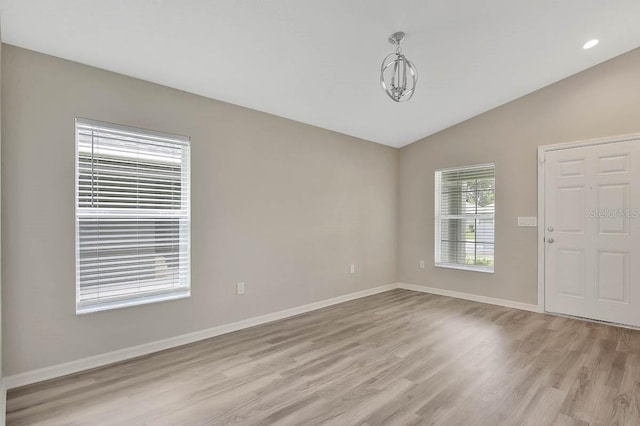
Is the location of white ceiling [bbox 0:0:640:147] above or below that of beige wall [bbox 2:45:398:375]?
above

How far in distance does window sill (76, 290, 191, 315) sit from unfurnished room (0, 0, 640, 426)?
0.7 inches

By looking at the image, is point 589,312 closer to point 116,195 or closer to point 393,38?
point 393,38

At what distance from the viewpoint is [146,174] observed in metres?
3.04

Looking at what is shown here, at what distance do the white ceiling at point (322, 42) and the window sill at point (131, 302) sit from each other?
75.6 inches

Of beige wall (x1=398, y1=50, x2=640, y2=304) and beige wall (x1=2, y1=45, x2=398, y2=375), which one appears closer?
beige wall (x1=2, y1=45, x2=398, y2=375)

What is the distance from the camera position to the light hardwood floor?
6.75 feet

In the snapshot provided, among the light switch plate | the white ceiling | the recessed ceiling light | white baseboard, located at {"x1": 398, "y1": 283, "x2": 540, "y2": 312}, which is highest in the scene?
the recessed ceiling light

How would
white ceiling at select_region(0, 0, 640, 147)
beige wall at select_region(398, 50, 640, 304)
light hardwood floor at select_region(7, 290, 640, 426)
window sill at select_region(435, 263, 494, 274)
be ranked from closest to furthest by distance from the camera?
light hardwood floor at select_region(7, 290, 640, 426), white ceiling at select_region(0, 0, 640, 147), beige wall at select_region(398, 50, 640, 304), window sill at select_region(435, 263, 494, 274)

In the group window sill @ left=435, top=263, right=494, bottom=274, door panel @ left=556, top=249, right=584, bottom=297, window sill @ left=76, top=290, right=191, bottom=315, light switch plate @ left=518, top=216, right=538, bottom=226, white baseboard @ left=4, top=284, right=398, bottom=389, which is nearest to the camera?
white baseboard @ left=4, top=284, right=398, bottom=389

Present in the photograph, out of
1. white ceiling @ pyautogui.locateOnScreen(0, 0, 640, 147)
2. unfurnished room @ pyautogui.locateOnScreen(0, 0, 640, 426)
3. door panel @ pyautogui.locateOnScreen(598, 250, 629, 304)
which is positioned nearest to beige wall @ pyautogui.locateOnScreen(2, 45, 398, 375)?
unfurnished room @ pyautogui.locateOnScreen(0, 0, 640, 426)

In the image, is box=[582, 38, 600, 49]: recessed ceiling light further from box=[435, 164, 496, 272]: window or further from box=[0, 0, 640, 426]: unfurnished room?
box=[435, 164, 496, 272]: window

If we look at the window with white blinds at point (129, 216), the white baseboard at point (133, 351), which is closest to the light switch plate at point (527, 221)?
the white baseboard at point (133, 351)

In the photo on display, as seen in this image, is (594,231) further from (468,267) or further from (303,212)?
(303,212)

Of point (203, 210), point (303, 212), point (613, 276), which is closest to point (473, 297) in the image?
point (613, 276)
